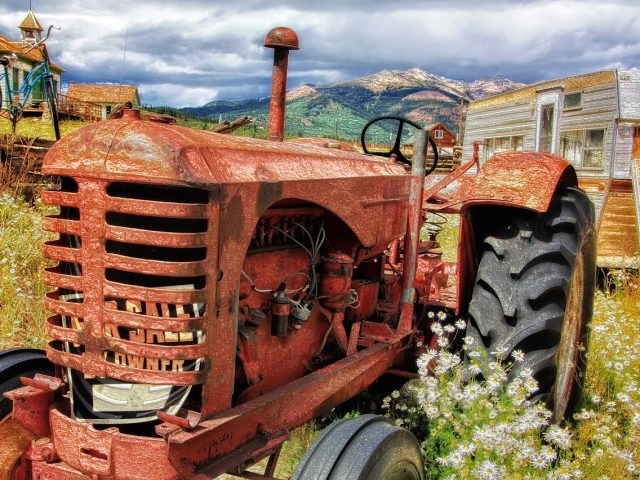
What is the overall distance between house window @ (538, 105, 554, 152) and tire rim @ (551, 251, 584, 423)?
500 inches

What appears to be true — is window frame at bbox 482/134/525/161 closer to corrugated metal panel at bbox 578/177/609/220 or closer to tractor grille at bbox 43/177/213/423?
corrugated metal panel at bbox 578/177/609/220

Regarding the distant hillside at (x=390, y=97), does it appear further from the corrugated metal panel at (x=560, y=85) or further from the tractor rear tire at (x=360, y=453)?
the tractor rear tire at (x=360, y=453)

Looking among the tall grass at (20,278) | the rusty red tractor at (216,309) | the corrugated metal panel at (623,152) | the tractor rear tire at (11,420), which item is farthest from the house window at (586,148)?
the tractor rear tire at (11,420)

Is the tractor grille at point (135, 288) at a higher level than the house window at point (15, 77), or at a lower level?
lower

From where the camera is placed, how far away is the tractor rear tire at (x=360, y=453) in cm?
220

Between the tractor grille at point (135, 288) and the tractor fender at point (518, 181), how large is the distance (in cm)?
189

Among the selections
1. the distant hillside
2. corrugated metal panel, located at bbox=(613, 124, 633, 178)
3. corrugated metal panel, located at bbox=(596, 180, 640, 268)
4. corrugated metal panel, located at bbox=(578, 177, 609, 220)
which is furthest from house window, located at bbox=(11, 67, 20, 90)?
corrugated metal panel, located at bbox=(596, 180, 640, 268)

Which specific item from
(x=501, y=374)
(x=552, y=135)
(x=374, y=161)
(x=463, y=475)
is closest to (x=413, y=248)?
(x=374, y=161)

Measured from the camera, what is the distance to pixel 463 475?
258cm

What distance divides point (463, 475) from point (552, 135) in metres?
14.5

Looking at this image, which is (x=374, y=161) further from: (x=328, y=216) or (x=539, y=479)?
(x=539, y=479)

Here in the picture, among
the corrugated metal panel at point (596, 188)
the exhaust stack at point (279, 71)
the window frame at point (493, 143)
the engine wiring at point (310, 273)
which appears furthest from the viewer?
the window frame at point (493, 143)

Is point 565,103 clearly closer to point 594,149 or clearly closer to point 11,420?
point 594,149

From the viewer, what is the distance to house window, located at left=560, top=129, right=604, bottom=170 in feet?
45.2
